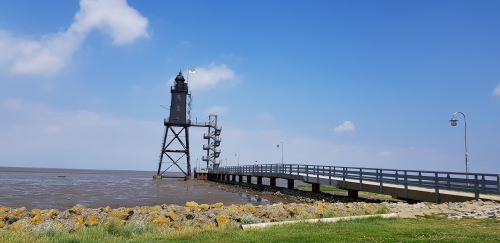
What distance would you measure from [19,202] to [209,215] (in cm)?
1967

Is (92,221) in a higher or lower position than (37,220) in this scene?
higher

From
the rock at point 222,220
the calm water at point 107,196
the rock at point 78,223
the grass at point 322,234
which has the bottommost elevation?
the calm water at point 107,196

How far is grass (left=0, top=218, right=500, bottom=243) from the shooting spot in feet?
35.6

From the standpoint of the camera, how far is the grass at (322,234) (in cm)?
1084

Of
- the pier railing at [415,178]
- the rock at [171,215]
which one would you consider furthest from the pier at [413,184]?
the rock at [171,215]

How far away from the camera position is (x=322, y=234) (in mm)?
11617

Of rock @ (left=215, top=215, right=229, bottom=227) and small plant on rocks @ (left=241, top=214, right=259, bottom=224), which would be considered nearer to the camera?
rock @ (left=215, top=215, right=229, bottom=227)

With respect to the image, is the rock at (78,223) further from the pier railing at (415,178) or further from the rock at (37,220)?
the pier railing at (415,178)

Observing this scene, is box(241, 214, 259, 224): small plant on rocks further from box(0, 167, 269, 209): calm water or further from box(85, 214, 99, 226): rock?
box(0, 167, 269, 209): calm water

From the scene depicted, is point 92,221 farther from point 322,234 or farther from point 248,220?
point 322,234

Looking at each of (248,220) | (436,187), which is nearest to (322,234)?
(248,220)

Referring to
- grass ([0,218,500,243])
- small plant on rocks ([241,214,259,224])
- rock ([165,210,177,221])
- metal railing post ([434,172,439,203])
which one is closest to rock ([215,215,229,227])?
small plant on rocks ([241,214,259,224])

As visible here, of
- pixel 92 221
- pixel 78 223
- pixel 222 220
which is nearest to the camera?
pixel 222 220

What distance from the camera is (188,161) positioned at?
258ft
